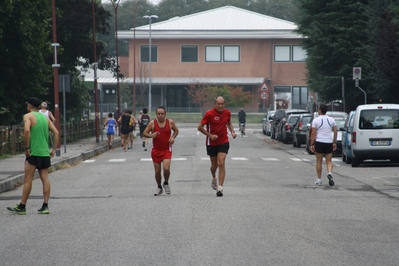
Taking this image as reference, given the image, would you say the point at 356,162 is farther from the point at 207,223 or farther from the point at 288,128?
the point at 288,128

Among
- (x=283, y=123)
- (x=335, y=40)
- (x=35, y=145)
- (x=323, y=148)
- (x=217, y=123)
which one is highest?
(x=335, y=40)

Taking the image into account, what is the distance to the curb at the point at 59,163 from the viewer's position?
61.1ft

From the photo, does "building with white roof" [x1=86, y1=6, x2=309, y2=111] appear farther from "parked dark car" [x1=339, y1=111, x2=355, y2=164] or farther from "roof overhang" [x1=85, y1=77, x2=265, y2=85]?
"parked dark car" [x1=339, y1=111, x2=355, y2=164]

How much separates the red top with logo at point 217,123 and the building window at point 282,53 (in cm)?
6939

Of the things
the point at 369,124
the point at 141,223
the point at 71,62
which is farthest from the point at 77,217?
the point at 71,62

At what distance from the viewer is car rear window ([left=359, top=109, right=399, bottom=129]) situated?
24.3 meters

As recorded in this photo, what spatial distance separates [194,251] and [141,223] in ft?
8.18

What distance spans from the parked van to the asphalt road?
3611mm

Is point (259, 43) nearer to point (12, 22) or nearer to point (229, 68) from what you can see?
point (229, 68)

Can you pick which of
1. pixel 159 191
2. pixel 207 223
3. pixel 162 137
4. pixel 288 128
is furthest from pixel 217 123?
pixel 288 128

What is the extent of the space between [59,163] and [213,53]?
198 feet

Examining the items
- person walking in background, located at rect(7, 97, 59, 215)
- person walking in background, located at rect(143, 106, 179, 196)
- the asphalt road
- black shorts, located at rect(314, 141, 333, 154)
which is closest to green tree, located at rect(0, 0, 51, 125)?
the asphalt road

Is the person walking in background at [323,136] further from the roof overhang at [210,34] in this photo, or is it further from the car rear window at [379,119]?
the roof overhang at [210,34]

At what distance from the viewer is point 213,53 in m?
85.0
